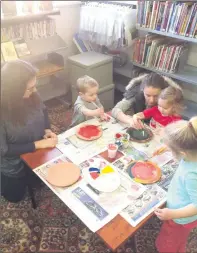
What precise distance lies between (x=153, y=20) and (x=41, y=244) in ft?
7.13

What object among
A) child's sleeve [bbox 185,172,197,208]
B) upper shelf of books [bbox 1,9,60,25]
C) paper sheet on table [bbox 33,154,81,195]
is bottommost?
paper sheet on table [bbox 33,154,81,195]

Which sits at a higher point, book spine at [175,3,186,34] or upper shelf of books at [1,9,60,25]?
book spine at [175,3,186,34]

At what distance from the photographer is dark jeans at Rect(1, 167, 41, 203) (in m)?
1.61

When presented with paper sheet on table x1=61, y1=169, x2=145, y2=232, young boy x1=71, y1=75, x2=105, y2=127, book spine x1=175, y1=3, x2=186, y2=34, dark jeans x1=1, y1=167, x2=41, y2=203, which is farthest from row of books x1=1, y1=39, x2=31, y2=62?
paper sheet on table x1=61, y1=169, x2=145, y2=232

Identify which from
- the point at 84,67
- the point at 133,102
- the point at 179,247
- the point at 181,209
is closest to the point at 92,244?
the point at 179,247

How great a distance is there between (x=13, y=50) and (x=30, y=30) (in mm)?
324

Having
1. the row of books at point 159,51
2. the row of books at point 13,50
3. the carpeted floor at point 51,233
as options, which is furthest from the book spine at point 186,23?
the carpeted floor at point 51,233

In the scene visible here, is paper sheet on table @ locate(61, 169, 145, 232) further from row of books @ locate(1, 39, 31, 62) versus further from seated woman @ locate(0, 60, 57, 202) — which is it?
row of books @ locate(1, 39, 31, 62)

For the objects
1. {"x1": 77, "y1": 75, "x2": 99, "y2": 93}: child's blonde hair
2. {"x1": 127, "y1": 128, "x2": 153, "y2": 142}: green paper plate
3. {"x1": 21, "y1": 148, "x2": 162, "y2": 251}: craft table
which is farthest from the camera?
{"x1": 77, "y1": 75, "x2": 99, "y2": 93}: child's blonde hair

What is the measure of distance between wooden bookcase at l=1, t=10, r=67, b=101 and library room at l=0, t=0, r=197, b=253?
22 millimetres

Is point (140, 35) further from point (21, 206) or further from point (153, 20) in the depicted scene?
point (21, 206)

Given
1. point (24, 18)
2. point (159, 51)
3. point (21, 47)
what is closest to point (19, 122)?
point (21, 47)

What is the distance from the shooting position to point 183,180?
3.46ft

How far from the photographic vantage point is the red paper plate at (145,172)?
47.8 inches
